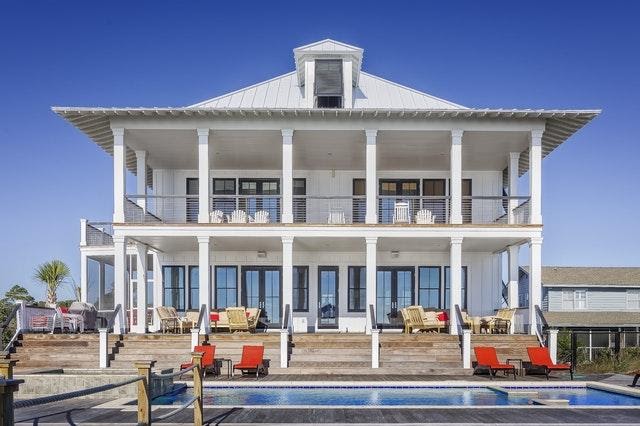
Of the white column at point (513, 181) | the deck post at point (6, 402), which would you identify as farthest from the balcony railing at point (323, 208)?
the deck post at point (6, 402)

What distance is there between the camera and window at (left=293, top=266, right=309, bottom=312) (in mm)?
22938

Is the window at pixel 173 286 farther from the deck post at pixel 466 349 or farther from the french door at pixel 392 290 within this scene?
the deck post at pixel 466 349

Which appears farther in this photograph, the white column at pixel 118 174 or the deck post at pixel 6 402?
the white column at pixel 118 174

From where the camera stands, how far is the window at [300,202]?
2297 centimetres

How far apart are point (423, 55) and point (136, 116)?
982 centimetres

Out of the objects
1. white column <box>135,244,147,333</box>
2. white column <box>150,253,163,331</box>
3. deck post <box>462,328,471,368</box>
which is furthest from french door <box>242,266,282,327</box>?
deck post <box>462,328,471,368</box>

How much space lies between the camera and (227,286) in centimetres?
2308

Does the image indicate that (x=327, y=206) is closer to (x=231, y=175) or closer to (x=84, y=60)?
(x=231, y=175)

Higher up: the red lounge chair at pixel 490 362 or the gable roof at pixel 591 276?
the gable roof at pixel 591 276

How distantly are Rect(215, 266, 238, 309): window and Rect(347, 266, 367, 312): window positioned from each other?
159 inches

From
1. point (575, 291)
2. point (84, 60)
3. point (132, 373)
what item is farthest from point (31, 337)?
point (575, 291)

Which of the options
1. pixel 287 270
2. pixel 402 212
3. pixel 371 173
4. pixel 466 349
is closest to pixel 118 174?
pixel 287 270

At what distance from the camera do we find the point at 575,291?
40.3 meters

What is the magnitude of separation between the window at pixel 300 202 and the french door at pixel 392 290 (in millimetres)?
3351
